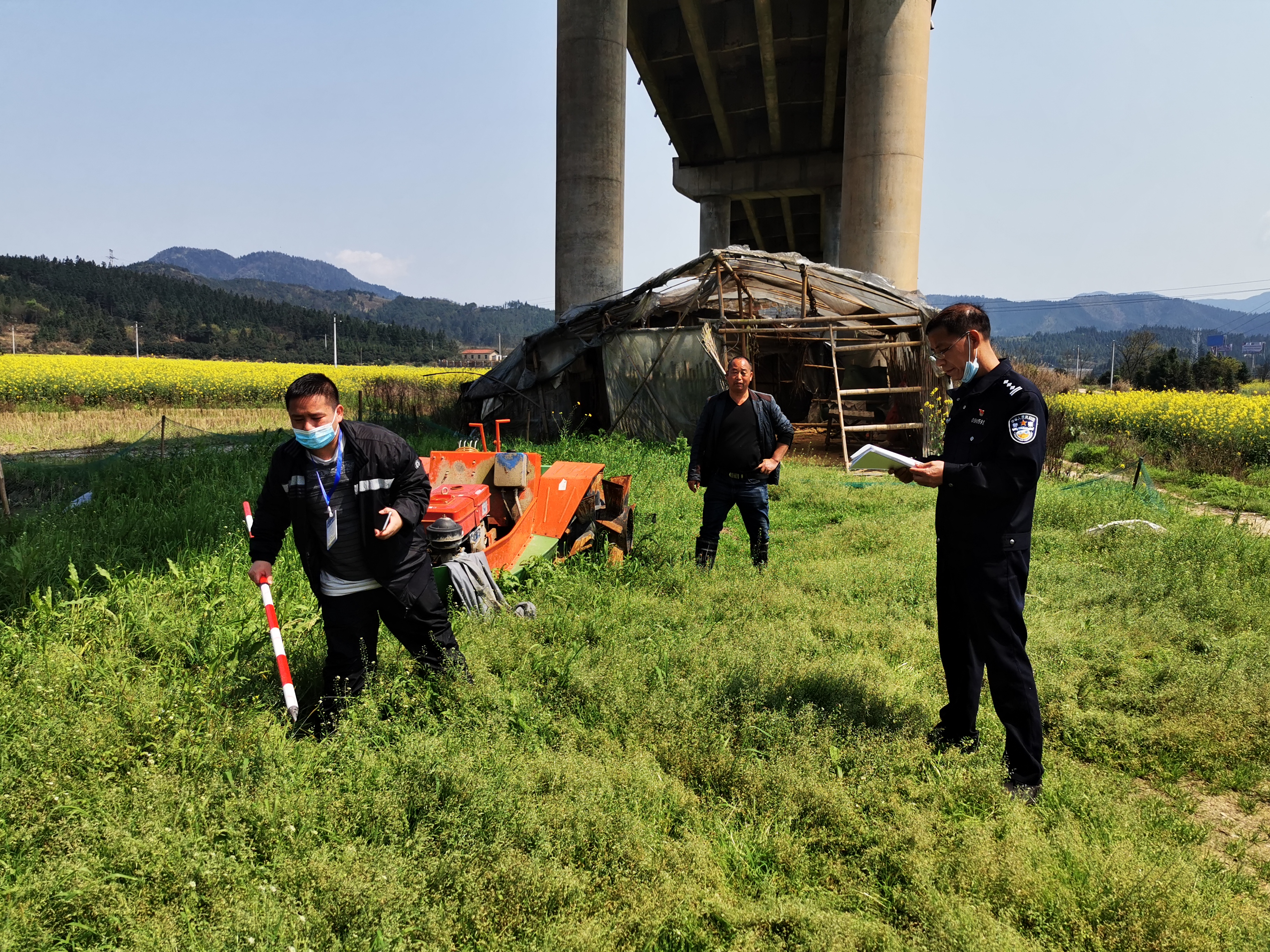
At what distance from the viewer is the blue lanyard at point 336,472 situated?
305 cm

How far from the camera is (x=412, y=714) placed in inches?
134

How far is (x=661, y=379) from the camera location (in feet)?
42.8

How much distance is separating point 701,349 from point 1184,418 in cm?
1067

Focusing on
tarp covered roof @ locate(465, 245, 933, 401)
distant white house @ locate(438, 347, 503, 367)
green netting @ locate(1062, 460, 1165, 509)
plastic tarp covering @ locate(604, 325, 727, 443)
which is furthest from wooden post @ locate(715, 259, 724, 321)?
distant white house @ locate(438, 347, 503, 367)

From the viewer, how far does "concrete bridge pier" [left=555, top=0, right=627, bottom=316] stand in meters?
15.5

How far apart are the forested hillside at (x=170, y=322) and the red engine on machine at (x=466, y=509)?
79273 mm

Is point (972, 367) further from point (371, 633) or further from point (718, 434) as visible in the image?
point (371, 633)

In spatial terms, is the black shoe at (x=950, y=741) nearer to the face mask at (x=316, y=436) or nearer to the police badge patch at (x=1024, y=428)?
the police badge patch at (x=1024, y=428)

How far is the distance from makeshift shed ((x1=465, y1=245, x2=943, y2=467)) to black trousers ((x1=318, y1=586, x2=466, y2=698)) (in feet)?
31.4

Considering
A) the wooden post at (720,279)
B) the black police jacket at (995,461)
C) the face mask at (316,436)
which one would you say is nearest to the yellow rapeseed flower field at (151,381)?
the wooden post at (720,279)

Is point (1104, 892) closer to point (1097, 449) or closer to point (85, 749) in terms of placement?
point (85, 749)

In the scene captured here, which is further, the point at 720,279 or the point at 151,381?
the point at 151,381

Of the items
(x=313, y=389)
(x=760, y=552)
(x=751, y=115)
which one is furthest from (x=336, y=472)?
(x=751, y=115)

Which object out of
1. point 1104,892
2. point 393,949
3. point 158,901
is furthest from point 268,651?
point 1104,892
